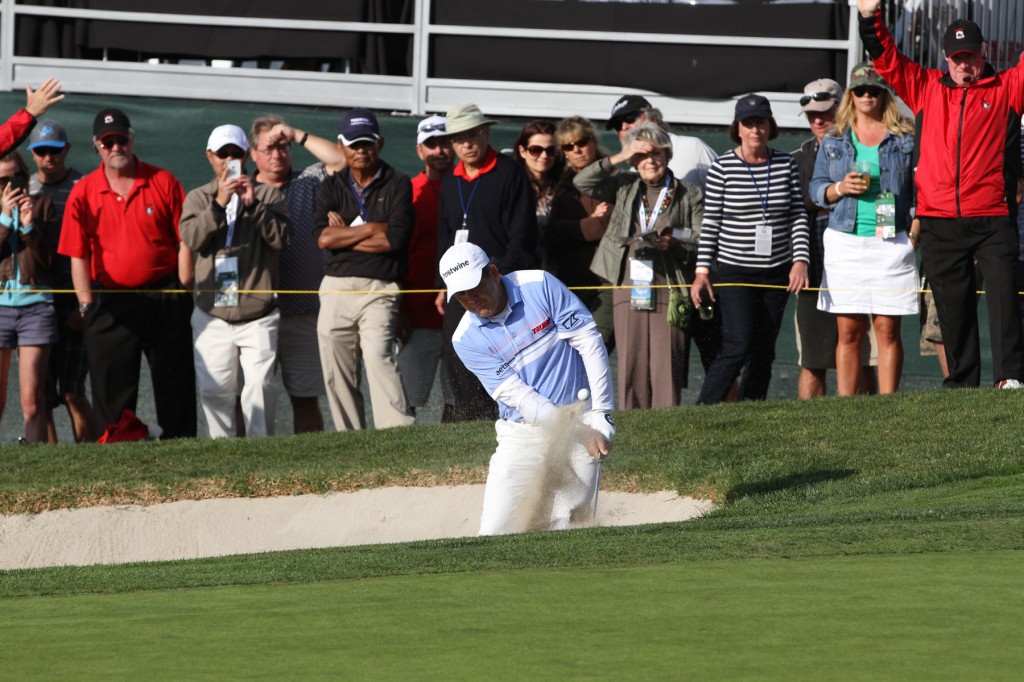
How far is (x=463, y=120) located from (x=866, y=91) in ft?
9.91

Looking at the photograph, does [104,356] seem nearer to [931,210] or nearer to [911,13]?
[931,210]

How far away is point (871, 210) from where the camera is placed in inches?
443

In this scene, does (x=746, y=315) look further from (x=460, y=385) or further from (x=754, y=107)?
(x=460, y=385)

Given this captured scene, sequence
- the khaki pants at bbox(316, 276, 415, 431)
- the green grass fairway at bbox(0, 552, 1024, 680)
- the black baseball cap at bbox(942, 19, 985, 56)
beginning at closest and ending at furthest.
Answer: the green grass fairway at bbox(0, 552, 1024, 680) → the black baseball cap at bbox(942, 19, 985, 56) → the khaki pants at bbox(316, 276, 415, 431)

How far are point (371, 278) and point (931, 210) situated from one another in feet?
13.9

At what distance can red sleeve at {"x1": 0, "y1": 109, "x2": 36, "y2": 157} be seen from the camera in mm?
11336

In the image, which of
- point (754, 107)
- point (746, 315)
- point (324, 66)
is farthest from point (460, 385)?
point (324, 66)

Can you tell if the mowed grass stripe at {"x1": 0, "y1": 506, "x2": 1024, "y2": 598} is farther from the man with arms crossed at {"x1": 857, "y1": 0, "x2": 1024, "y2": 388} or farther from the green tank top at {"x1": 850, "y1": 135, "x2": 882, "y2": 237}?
the green tank top at {"x1": 850, "y1": 135, "x2": 882, "y2": 237}

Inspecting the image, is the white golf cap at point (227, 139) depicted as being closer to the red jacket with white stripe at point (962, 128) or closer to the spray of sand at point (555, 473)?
the spray of sand at point (555, 473)

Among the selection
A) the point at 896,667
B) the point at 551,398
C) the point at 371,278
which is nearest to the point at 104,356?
the point at 371,278

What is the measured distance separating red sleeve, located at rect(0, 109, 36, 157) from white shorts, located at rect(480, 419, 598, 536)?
4.82m

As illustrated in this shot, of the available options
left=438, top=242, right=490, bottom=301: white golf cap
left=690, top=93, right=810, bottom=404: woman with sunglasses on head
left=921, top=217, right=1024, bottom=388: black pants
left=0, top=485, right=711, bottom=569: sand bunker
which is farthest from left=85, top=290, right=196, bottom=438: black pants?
left=921, top=217, right=1024, bottom=388: black pants

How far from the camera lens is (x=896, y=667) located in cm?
444

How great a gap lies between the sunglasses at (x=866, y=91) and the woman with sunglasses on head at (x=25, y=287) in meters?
6.41
